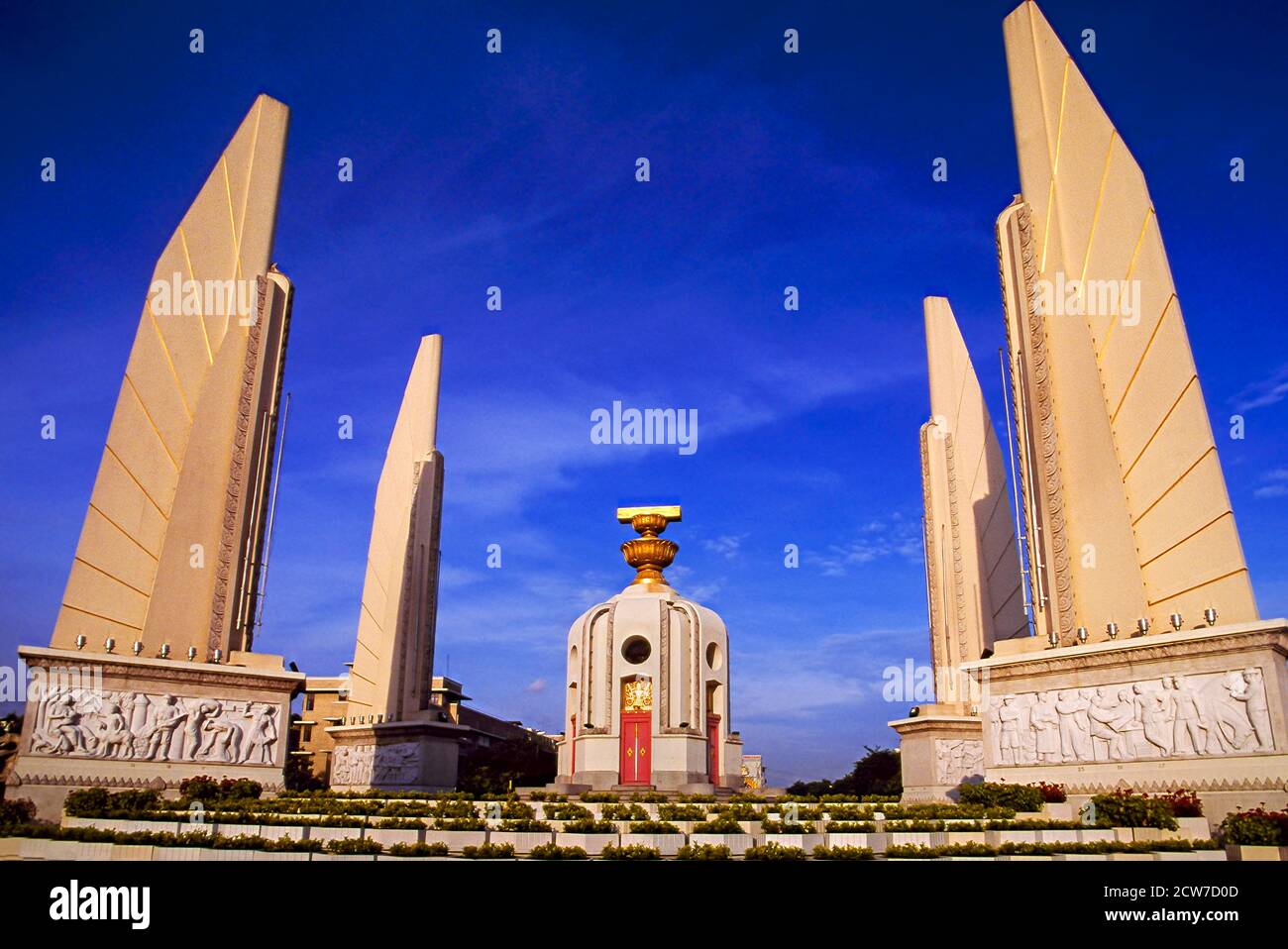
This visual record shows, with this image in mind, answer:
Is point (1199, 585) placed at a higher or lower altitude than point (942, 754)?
higher

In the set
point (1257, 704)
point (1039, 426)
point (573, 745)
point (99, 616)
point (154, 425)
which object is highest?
point (154, 425)

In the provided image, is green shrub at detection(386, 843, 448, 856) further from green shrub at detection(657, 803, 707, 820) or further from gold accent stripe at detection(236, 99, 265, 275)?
gold accent stripe at detection(236, 99, 265, 275)

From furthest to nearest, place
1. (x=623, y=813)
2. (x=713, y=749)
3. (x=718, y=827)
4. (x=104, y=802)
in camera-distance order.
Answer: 1. (x=713, y=749)
2. (x=623, y=813)
3. (x=104, y=802)
4. (x=718, y=827)

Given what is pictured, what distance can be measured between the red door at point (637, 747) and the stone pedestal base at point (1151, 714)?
1380 cm

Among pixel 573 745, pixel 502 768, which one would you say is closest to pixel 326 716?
pixel 502 768

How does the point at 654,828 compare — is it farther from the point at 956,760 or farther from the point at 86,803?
the point at 956,760

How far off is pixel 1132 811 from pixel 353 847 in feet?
41.3

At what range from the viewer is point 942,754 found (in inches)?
1087

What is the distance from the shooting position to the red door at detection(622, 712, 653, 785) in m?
30.3

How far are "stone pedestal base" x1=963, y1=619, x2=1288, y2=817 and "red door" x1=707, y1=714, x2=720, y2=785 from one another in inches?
562

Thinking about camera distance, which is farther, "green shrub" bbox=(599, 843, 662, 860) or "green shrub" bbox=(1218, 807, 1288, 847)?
"green shrub" bbox=(599, 843, 662, 860)

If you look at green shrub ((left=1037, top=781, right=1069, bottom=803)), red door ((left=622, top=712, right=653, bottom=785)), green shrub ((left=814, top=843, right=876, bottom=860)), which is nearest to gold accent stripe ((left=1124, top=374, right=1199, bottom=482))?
green shrub ((left=1037, top=781, right=1069, bottom=803))
